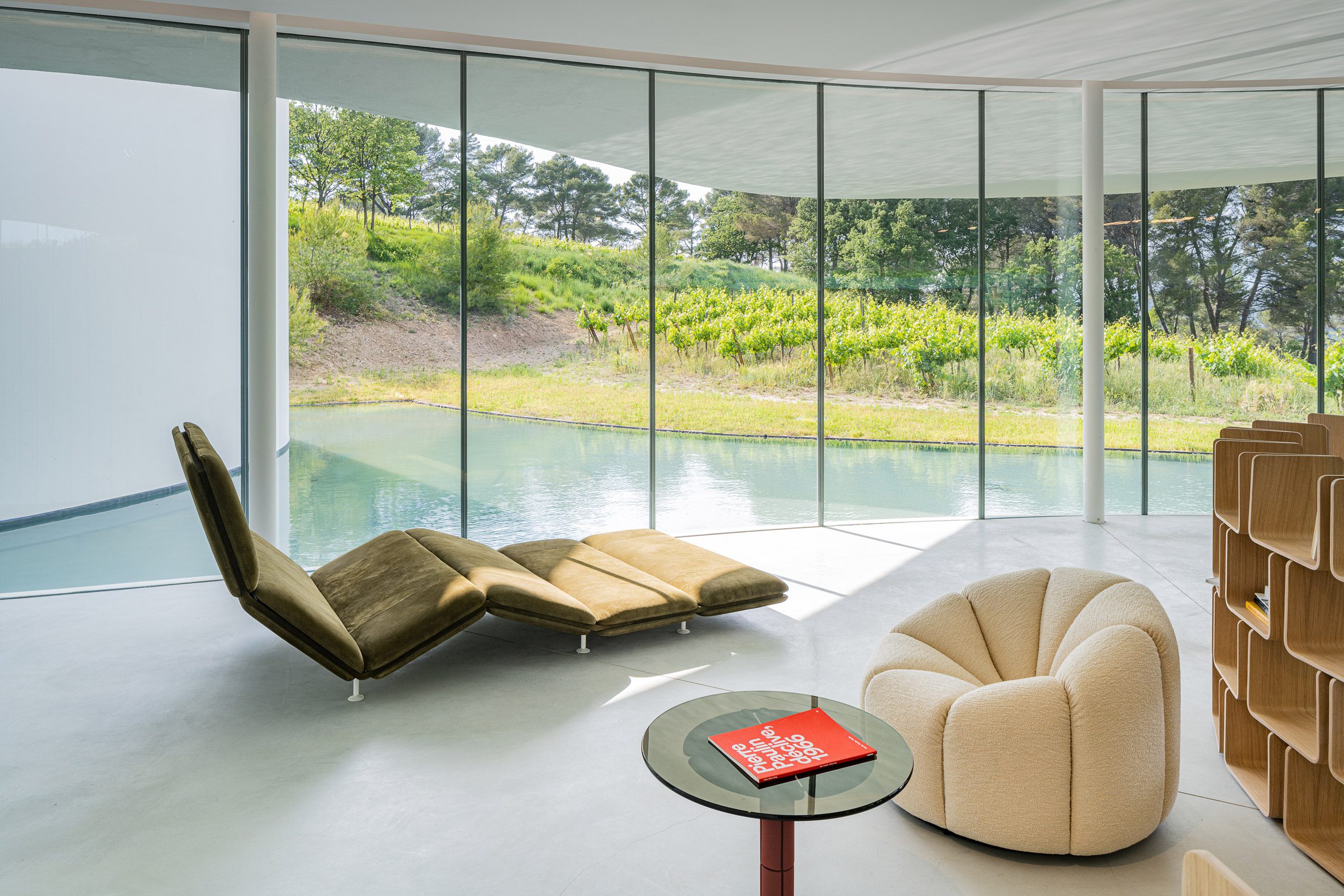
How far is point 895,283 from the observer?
26.2ft

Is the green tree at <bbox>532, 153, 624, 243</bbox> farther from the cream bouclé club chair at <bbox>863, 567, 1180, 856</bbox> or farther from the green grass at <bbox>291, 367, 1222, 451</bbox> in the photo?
the cream bouclé club chair at <bbox>863, 567, 1180, 856</bbox>

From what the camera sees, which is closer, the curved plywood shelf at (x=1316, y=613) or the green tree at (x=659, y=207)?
the curved plywood shelf at (x=1316, y=613)

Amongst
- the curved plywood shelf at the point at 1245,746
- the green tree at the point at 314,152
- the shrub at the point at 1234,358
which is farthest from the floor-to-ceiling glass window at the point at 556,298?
the shrub at the point at 1234,358

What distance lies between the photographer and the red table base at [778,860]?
7.51 ft

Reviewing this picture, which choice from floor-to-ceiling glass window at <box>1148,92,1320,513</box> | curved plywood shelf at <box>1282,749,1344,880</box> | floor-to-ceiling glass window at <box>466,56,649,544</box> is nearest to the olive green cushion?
floor-to-ceiling glass window at <box>466,56,649,544</box>

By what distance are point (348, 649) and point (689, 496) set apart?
422 centimetres

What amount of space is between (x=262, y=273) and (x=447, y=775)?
404 centimetres

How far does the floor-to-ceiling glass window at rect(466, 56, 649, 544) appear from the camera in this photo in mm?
6836

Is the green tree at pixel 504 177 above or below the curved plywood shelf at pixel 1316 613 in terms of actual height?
above

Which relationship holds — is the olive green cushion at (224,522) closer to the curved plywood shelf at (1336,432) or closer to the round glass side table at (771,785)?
the round glass side table at (771,785)

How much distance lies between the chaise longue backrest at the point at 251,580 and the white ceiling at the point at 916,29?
134 inches

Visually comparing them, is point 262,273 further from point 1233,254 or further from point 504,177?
point 1233,254

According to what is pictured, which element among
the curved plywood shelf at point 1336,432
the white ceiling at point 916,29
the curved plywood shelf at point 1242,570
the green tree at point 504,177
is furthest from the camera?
the green tree at point 504,177

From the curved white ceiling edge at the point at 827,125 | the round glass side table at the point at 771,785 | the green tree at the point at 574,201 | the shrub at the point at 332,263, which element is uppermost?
the curved white ceiling edge at the point at 827,125
